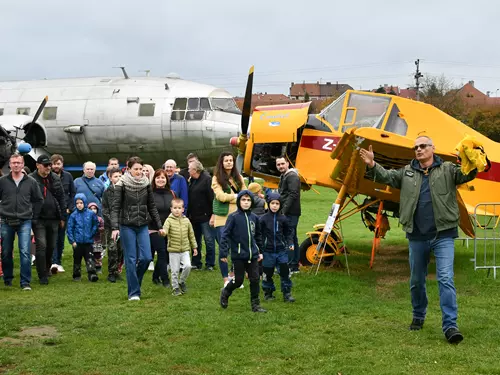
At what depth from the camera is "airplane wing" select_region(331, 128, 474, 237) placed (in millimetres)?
9883

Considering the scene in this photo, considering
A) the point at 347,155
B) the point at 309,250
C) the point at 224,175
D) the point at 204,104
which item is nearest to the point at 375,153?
the point at 347,155

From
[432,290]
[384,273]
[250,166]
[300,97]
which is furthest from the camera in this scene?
[300,97]

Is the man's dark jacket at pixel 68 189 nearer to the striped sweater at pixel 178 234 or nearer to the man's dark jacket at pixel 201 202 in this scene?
the man's dark jacket at pixel 201 202

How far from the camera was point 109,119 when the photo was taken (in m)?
24.1

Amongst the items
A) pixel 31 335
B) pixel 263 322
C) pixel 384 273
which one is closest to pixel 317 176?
pixel 384 273

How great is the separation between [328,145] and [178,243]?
11.7ft

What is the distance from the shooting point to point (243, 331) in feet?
24.0

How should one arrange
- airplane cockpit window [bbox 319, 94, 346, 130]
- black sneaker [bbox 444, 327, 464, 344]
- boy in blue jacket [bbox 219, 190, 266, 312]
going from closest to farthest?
black sneaker [bbox 444, 327, 464, 344] → boy in blue jacket [bbox 219, 190, 266, 312] → airplane cockpit window [bbox 319, 94, 346, 130]

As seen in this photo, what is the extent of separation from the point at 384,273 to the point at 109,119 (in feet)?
48.6

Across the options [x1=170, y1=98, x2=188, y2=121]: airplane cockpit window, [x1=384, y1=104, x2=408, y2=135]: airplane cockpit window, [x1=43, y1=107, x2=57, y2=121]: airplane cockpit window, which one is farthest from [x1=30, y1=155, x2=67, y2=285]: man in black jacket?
[x1=43, y1=107, x2=57, y2=121]: airplane cockpit window

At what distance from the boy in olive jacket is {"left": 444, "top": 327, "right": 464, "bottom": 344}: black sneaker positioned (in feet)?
12.7

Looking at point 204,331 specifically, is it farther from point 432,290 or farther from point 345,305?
point 432,290

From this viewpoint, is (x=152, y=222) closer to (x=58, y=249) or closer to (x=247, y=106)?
(x=58, y=249)

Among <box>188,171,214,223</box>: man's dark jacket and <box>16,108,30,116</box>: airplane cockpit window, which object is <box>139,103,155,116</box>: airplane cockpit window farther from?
<box>188,171,214,223</box>: man's dark jacket
